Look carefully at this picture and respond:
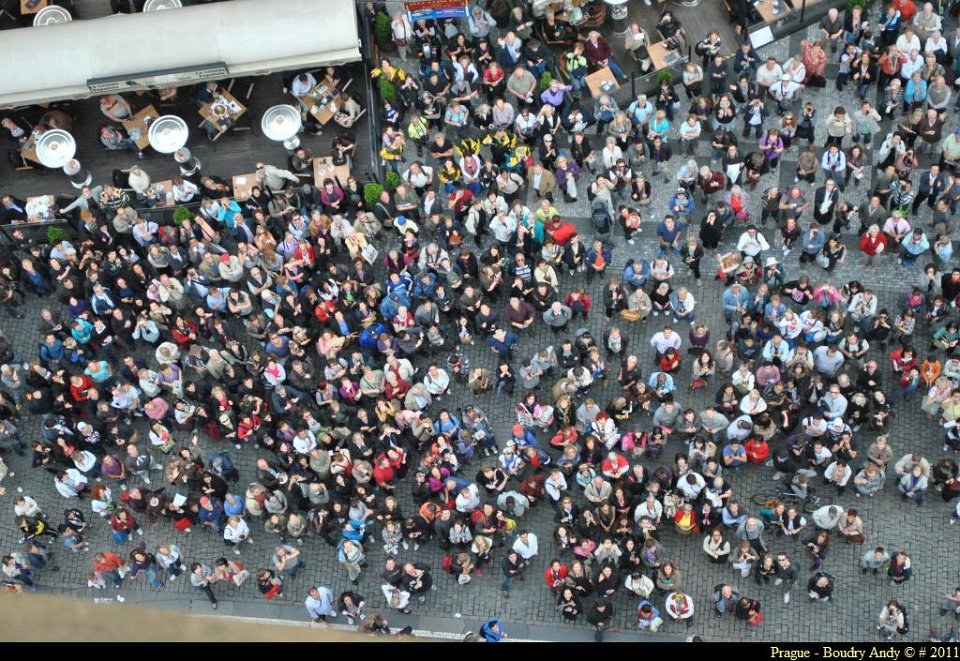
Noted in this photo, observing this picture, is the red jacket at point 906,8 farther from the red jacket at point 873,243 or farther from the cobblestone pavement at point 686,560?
the cobblestone pavement at point 686,560

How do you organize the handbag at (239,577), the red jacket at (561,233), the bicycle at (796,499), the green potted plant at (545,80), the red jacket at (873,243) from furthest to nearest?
the green potted plant at (545,80)
the red jacket at (561,233)
the red jacket at (873,243)
the bicycle at (796,499)
the handbag at (239,577)

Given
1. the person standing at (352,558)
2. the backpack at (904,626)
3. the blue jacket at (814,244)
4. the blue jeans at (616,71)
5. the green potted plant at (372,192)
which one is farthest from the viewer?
the blue jeans at (616,71)

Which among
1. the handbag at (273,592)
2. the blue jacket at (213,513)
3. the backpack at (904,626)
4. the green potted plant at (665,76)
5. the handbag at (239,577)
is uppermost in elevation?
the green potted plant at (665,76)

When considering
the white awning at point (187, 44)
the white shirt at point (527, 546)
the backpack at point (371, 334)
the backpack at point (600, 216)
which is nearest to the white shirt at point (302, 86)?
the white awning at point (187, 44)

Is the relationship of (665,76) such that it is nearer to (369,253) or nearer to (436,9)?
(436,9)

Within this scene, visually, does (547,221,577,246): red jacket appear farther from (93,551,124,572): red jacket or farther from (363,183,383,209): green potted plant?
(93,551,124,572): red jacket
